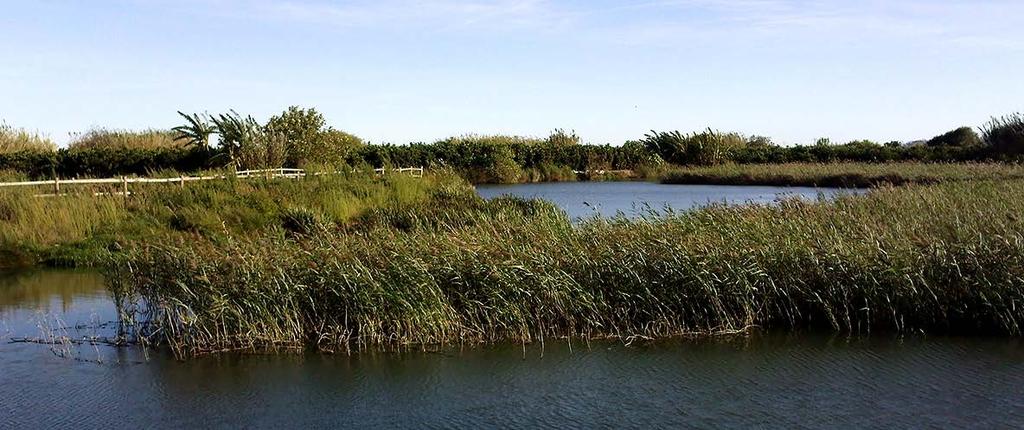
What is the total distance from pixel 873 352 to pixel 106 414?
819 centimetres

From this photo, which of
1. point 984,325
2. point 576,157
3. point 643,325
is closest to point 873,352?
point 984,325

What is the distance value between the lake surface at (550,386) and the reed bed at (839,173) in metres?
22.2

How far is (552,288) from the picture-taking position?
11.8m

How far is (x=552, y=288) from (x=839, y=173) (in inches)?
1310

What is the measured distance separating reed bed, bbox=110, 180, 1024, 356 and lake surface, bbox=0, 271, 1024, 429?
14.3 inches

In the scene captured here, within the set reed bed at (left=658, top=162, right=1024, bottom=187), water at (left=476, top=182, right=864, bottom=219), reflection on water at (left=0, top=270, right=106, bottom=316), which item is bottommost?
reflection on water at (left=0, top=270, right=106, bottom=316)

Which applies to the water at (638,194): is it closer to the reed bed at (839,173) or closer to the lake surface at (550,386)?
the reed bed at (839,173)

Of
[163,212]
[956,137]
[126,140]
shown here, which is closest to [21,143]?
[126,140]

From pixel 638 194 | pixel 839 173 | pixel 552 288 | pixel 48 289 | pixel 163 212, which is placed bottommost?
pixel 48 289

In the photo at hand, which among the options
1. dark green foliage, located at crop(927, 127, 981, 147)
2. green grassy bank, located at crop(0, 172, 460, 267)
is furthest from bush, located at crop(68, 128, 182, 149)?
dark green foliage, located at crop(927, 127, 981, 147)

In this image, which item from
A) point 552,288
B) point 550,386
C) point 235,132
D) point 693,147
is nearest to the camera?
point 550,386

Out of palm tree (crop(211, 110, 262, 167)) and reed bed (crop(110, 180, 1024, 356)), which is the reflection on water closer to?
reed bed (crop(110, 180, 1024, 356))

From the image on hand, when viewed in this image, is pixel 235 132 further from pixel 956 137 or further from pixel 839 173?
pixel 956 137

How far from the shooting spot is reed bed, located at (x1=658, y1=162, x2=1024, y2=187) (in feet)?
115
